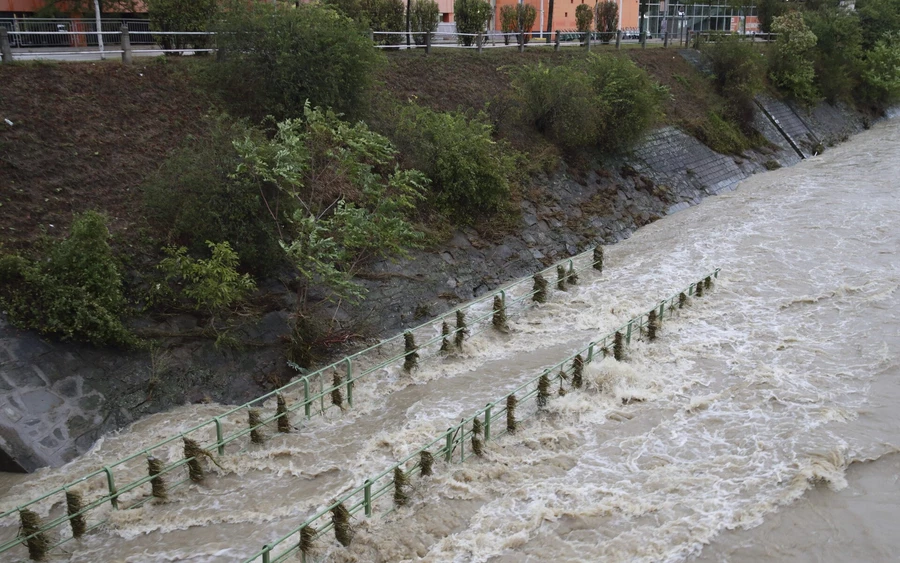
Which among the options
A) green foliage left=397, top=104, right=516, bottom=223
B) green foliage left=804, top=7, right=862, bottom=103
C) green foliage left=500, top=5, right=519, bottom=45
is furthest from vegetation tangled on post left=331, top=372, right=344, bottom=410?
green foliage left=804, top=7, right=862, bottom=103

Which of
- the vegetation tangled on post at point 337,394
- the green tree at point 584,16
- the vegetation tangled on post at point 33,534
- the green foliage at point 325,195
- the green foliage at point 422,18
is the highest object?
the green tree at point 584,16

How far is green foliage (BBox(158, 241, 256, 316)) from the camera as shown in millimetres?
12984

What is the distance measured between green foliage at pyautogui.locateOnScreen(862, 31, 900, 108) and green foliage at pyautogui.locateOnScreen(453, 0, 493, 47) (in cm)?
2364

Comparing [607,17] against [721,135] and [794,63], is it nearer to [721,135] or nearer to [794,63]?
[794,63]

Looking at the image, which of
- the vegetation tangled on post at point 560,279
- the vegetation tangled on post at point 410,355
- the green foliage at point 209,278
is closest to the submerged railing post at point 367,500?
the vegetation tangled on post at point 410,355

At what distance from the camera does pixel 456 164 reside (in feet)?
64.4

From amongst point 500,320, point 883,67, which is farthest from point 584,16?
point 500,320

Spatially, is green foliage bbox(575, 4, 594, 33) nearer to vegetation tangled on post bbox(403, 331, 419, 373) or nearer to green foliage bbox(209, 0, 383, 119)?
green foliage bbox(209, 0, 383, 119)

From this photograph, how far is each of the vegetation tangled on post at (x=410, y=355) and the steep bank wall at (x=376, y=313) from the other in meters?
1.60

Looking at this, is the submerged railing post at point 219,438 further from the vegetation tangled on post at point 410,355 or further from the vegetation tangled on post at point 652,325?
the vegetation tangled on post at point 652,325

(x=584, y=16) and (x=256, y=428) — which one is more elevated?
(x=584, y=16)

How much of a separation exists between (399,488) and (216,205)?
6918 mm

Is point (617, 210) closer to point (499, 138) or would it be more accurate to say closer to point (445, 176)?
point (499, 138)

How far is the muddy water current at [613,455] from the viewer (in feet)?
31.3
